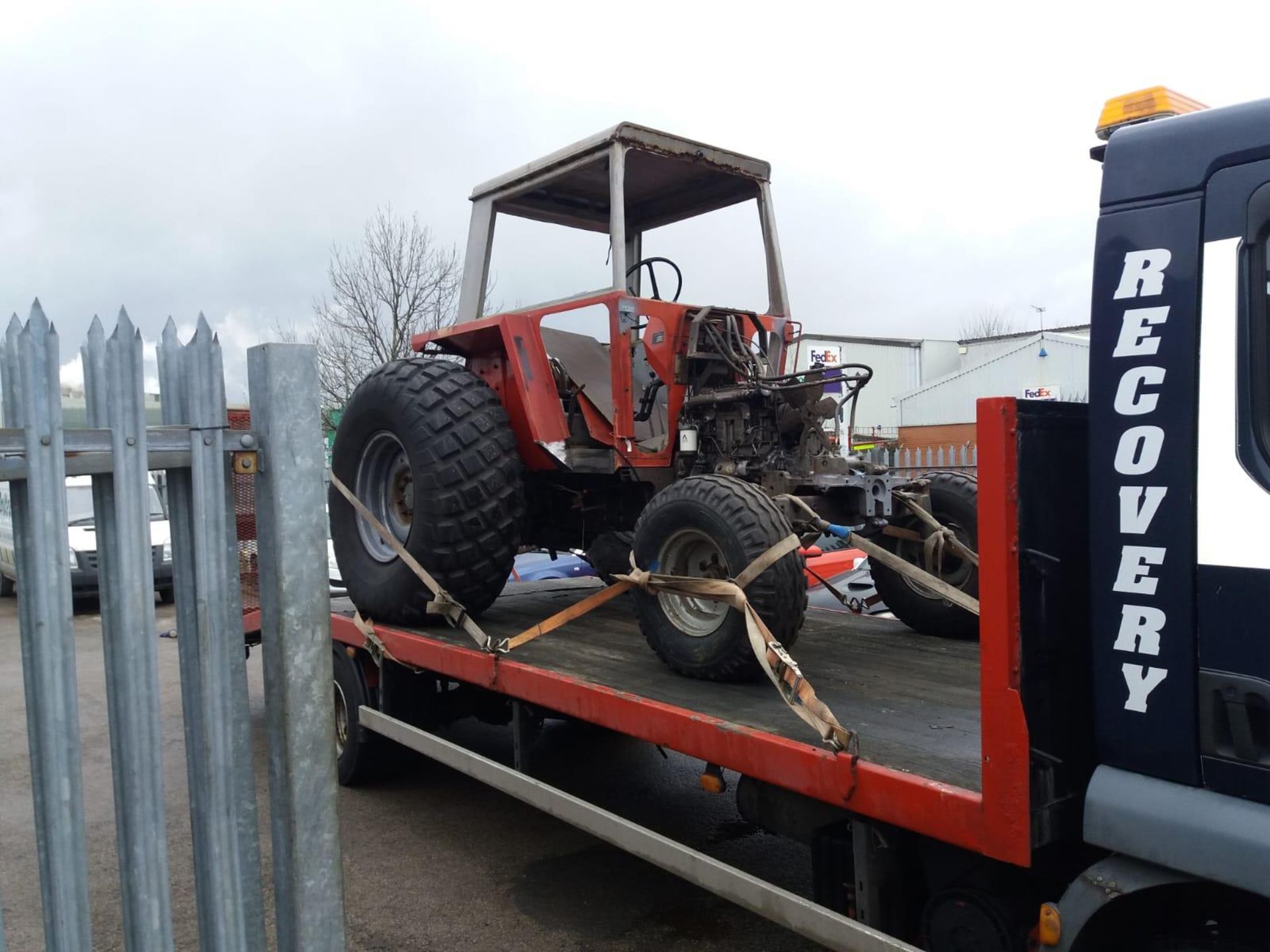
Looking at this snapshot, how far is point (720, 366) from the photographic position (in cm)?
493

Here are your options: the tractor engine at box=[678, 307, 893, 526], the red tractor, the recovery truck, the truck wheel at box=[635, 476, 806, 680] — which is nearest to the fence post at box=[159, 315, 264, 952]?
the recovery truck

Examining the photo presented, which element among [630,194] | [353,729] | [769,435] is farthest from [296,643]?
[630,194]

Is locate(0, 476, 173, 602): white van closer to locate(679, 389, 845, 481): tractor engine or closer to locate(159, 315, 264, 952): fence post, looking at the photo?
locate(679, 389, 845, 481): tractor engine

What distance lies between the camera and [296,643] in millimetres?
1821

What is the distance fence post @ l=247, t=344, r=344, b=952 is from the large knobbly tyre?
2655mm

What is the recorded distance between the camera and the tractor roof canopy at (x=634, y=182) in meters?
4.87

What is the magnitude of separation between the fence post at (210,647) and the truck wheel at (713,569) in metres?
1.93

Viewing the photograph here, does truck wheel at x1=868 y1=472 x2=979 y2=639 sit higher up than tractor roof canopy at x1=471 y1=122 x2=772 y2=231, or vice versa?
tractor roof canopy at x1=471 y1=122 x2=772 y2=231

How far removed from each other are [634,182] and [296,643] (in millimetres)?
4094

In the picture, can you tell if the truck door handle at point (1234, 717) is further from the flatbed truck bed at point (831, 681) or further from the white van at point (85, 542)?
the white van at point (85, 542)

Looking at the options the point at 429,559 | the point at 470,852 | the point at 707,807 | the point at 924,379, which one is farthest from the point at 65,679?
the point at 924,379

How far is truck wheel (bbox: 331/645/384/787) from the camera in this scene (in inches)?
203

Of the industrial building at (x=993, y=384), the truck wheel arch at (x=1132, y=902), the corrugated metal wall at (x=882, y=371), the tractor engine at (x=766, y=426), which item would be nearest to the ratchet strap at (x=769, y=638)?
the truck wheel arch at (x=1132, y=902)

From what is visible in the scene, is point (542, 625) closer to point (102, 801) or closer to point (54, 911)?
point (54, 911)
